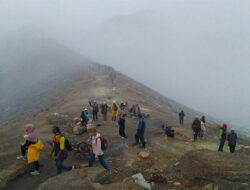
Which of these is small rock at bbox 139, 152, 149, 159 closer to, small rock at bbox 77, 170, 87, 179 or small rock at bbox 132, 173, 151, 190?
small rock at bbox 132, 173, 151, 190

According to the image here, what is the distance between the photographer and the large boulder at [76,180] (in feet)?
22.9

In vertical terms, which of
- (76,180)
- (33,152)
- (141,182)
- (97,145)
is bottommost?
(141,182)

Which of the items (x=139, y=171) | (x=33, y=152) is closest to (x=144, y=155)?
(x=139, y=171)

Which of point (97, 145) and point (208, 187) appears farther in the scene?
point (97, 145)

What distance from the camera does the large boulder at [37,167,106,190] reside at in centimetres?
696

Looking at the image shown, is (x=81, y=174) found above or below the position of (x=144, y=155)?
above

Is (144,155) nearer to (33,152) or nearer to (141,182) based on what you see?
(141,182)

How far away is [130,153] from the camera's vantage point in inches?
457

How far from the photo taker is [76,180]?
7.28m

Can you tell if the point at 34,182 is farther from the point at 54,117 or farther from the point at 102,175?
the point at 54,117

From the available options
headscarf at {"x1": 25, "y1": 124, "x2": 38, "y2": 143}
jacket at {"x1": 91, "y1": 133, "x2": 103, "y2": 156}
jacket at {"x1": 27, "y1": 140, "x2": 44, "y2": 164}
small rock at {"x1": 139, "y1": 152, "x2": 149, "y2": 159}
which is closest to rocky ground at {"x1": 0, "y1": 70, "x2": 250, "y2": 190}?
small rock at {"x1": 139, "y1": 152, "x2": 149, "y2": 159}

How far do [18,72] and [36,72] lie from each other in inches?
389

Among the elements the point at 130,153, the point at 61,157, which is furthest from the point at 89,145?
the point at 61,157

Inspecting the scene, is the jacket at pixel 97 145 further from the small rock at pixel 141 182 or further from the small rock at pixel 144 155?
the small rock at pixel 144 155
